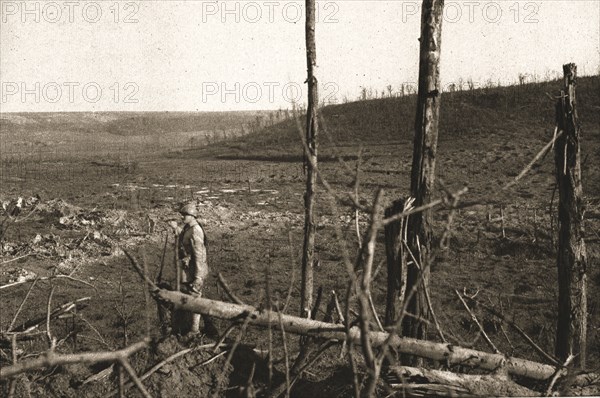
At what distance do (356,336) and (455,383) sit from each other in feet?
3.03

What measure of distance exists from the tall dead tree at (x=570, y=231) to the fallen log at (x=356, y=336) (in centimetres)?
110

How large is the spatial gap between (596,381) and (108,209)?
52.0ft

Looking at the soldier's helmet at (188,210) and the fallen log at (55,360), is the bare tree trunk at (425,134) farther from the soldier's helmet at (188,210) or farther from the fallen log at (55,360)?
the fallen log at (55,360)

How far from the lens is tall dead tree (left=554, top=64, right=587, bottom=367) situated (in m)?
5.32

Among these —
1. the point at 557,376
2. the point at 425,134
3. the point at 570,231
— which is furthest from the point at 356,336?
the point at 570,231

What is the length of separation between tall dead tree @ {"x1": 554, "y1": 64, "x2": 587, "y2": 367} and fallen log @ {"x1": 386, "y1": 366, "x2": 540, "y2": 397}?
148 centimetres

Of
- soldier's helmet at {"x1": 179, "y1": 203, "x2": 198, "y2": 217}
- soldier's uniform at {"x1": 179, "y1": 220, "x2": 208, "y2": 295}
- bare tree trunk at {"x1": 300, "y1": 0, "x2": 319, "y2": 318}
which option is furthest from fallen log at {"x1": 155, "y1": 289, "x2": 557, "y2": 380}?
bare tree trunk at {"x1": 300, "y1": 0, "x2": 319, "y2": 318}

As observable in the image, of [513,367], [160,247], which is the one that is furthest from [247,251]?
[513,367]

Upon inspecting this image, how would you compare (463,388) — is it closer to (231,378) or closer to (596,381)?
(596,381)

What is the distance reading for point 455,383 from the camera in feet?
13.5

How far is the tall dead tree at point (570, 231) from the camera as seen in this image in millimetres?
5324

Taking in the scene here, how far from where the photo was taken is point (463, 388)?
4082mm

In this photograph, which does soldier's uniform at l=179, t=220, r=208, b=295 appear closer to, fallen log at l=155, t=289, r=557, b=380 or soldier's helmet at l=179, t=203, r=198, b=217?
soldier's helmet at l=179, t=203, r=198, b=217

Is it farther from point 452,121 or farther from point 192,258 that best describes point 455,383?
point 452,121
